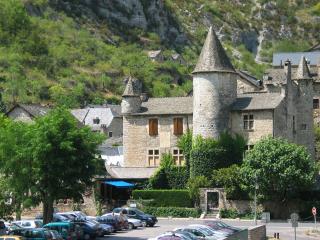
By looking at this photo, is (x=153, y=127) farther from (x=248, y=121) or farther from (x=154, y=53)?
(x=154, y=53)

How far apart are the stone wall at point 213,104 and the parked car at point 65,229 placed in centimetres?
2862

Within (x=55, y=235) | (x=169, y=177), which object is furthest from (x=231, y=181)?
(x=55, y=235)

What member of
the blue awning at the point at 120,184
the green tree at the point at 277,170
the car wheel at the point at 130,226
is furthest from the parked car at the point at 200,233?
the blue awning at the point at 120,184

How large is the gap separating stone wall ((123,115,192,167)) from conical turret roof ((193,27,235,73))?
230 inches

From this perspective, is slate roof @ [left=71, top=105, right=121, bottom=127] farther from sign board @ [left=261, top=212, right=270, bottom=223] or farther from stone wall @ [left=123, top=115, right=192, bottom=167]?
sign board @ [left=261, top=212, right=270, bottom=223]

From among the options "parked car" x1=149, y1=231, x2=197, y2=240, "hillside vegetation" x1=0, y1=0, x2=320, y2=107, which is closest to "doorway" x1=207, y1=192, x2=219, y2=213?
"parked car" x1=149, y1=231, x2=197, y2=240

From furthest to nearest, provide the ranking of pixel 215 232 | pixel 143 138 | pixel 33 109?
pixel 33 109, pixel 143 138, pixel 215 232

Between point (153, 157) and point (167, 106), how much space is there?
5.38m

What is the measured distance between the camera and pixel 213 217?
76000 millimetres

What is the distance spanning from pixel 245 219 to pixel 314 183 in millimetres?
7243

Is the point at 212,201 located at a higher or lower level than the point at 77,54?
lower

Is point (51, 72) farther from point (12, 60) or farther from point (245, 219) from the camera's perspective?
point (245, 219)

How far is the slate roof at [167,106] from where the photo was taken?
8450 cm

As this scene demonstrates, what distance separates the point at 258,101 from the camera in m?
80.6
